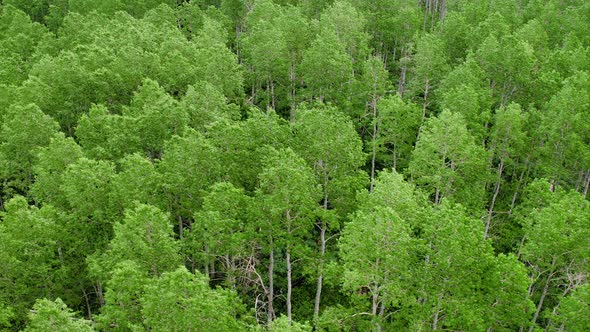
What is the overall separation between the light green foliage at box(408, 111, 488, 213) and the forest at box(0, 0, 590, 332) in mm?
173

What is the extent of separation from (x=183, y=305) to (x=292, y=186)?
11457mm

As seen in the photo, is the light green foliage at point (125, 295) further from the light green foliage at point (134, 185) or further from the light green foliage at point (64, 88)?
the light green foliage at point (64, 88)

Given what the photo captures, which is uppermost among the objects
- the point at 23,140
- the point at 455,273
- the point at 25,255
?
the point at 455,273

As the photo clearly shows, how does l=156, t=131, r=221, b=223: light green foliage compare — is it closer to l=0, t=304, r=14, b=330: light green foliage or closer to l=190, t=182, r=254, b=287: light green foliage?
l=190, t=182, r=254, b=287: light green foliage

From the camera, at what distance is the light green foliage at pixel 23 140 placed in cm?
4616

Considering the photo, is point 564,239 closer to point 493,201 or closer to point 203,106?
point 493,201

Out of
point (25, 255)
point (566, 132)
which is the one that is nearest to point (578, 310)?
point (566, 132)

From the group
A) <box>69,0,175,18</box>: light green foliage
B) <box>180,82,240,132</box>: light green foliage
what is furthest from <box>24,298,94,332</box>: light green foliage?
<box>69,0,175,18</box>: light green foliage

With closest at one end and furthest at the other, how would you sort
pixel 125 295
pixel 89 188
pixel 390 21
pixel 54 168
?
1. pixel 125 295
2. pixel 89 188
3. pixel 54 168
4. pixel 390 21

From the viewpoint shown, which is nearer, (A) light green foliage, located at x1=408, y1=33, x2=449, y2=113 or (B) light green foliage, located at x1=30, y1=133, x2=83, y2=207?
(B) light green foliage, located at x1=30, y1=133, x2=83, y2=207

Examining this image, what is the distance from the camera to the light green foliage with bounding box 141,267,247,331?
26203mm

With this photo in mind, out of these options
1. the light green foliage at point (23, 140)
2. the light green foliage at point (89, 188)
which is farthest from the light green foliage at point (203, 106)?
the light green foliage at point (23, 140)

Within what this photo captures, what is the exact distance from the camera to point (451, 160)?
137ft

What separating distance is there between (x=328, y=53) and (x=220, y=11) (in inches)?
1321
